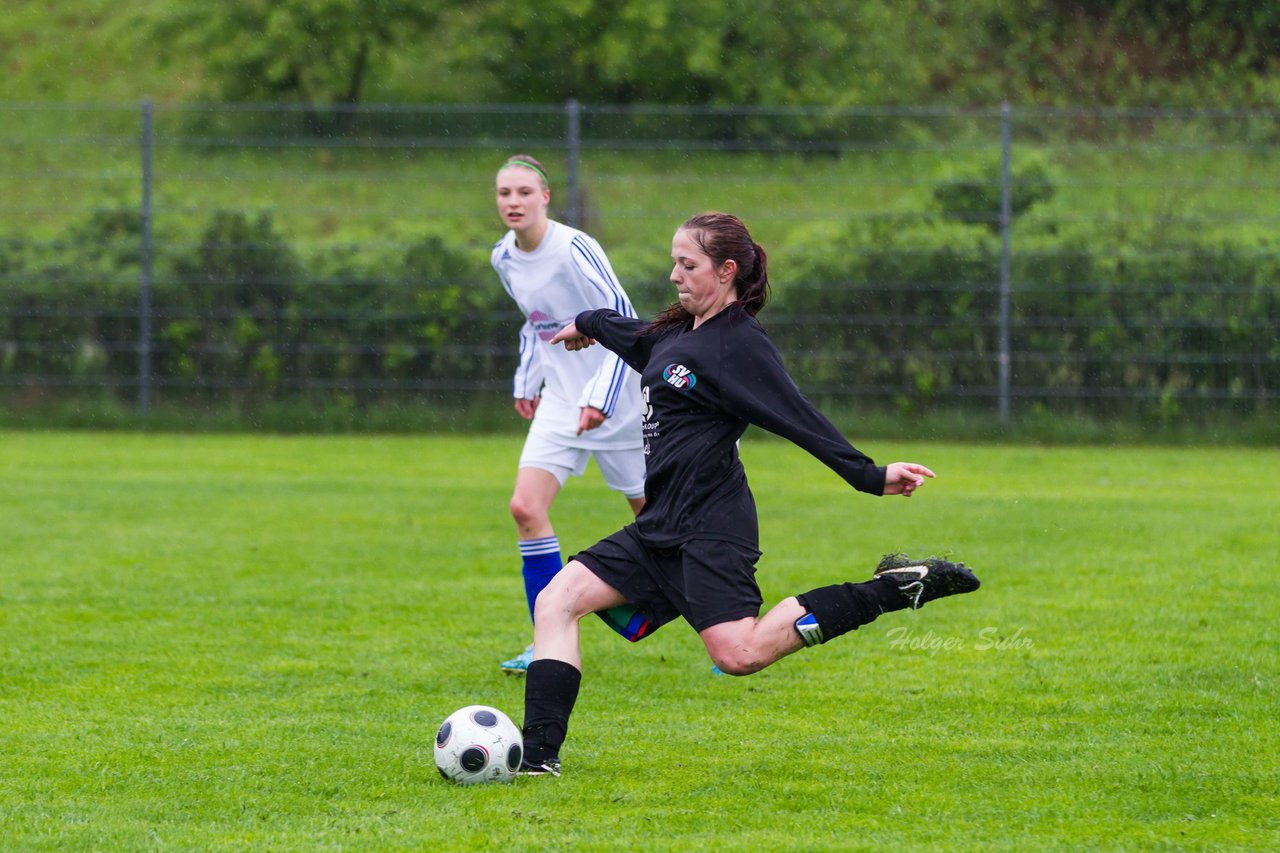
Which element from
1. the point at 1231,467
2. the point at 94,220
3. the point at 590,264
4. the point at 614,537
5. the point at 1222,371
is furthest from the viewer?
the point at 94,220

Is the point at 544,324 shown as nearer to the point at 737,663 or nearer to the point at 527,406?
the point at 527,406

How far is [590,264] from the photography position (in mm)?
7176

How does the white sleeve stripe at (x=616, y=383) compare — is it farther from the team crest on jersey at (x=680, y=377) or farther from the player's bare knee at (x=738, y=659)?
the player's bare knee at (x=738, y=659)

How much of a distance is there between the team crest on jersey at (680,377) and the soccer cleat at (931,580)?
0.80 meters

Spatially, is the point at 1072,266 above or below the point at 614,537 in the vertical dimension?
above

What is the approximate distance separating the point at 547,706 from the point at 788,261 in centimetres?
1178

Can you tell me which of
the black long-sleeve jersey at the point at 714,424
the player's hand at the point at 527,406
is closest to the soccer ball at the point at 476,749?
the black long-sleeve jersey at the point at 714,424

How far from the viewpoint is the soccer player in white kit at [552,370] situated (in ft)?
23.3

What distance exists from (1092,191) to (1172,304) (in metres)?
1.34

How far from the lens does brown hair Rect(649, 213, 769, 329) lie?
5121mm

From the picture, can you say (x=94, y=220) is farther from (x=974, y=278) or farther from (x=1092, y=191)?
(x=1092, y=191)

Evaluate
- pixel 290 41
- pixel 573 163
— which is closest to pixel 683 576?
pixel 573 163

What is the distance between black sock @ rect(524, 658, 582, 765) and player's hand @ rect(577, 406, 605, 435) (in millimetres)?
1624

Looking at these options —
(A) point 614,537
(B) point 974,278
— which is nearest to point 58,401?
(B) point 974,278
